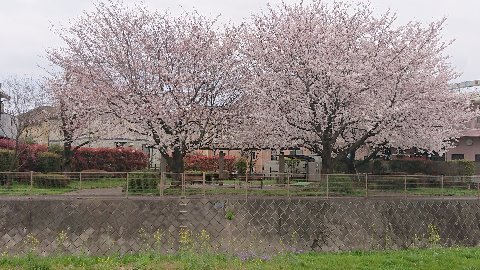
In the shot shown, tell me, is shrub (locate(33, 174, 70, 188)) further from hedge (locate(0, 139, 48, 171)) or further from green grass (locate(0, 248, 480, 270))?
hedge (locate(0, 139, 48, 171))

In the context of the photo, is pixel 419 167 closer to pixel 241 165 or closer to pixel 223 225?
pixel 241 165

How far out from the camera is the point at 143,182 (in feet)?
67.3

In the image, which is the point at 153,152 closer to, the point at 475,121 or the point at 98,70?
the point at 98,70

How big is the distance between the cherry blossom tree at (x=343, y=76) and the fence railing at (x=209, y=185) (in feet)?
12.9

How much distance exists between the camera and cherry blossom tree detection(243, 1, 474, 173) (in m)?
23.6

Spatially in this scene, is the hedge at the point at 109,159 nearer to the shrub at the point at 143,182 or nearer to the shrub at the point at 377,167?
the shrub at the point at 143,182

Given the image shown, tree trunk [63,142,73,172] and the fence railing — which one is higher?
tree trunk [63,142,73,172]

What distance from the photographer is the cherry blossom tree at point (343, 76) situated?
23.6 m

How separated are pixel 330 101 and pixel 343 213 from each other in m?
6.62

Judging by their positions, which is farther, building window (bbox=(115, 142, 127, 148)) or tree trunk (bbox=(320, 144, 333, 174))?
building window (bbox=(115, 142, 127, 148))

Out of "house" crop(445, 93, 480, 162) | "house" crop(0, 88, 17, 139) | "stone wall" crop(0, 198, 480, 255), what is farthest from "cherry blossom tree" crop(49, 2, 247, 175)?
"house" crop(445, 93, 480, 162)

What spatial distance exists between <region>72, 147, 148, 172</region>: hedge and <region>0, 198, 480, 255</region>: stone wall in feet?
57.5

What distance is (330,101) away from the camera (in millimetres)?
23766

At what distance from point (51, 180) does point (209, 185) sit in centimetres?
682
